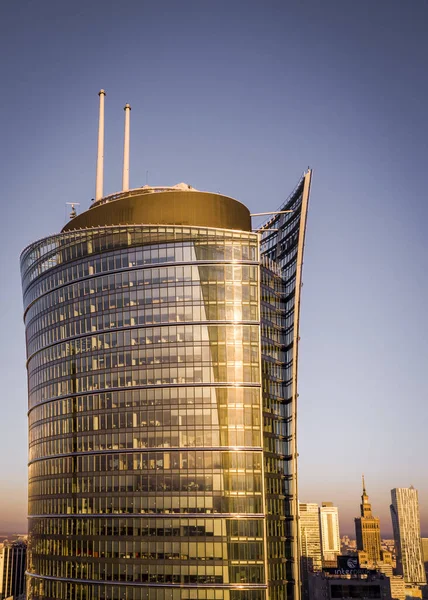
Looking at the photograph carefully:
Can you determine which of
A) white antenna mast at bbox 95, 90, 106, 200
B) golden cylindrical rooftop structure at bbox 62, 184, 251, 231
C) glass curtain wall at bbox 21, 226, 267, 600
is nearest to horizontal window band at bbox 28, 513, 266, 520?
glass curtain wall at bbox 21, 226, 267, 600

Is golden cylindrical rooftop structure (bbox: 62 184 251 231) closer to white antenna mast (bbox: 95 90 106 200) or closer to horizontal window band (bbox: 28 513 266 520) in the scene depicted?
white antenna mast (bbox: 95 90 106 200)

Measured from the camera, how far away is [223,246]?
128750 millimetres

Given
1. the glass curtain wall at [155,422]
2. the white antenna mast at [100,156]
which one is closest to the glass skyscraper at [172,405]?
the glass curtain wall at [155,422]

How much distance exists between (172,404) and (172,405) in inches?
6.7

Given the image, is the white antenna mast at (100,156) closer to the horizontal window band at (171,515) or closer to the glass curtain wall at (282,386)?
the glass curtain wall at (282,386)

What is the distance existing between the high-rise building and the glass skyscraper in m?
0.23

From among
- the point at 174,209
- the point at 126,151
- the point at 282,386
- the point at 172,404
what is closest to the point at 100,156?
the point at 126,151

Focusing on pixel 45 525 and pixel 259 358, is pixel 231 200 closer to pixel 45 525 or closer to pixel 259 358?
pixel 259 358

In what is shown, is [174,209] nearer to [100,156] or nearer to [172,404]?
[100,156]

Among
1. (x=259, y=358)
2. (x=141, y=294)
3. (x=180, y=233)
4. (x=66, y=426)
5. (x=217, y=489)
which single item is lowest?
(x=217, y=489)

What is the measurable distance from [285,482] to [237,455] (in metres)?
13.0

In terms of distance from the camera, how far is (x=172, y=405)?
12506 cm

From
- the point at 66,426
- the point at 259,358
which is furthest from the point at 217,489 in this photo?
the point at 66,426

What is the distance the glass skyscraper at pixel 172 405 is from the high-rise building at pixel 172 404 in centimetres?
23
